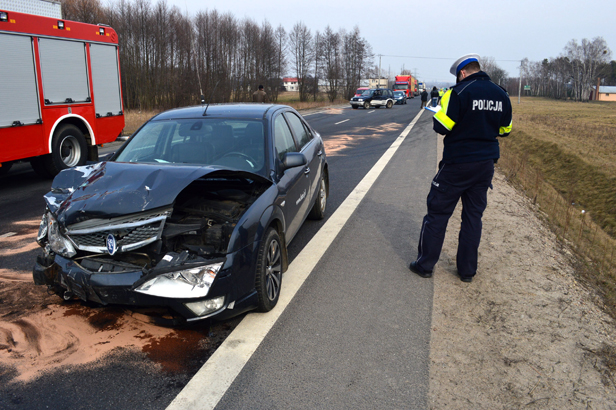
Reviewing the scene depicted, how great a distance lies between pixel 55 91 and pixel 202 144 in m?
6.32

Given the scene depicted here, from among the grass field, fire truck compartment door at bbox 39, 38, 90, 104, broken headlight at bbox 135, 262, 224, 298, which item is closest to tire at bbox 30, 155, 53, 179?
fire truck compartment door at bbox 39, 38, 90, 104

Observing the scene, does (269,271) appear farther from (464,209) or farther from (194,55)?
(194,55)

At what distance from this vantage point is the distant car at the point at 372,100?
1602 inches

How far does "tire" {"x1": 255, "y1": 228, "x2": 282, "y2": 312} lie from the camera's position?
3.57 meters

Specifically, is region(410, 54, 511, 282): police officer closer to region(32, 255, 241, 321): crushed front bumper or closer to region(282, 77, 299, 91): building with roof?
region(32, 255, 241, 321): crushed front bumper

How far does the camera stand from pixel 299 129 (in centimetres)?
585

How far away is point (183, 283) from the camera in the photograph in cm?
313

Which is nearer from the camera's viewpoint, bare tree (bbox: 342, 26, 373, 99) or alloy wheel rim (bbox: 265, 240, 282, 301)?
alloy wheel rim (bbox: 265, 240, 282, 301)

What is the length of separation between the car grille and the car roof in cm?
182

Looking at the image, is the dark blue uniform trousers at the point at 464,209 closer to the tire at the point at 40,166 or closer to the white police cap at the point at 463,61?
the white police cap at the point at 463,61

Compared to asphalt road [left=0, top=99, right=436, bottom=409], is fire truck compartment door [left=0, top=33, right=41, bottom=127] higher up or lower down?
higher up

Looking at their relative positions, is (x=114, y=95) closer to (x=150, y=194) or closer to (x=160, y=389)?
(x=150, y=194)

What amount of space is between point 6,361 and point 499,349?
3291 mm

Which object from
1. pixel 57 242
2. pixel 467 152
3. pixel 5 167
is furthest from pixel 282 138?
pixel 5 167
